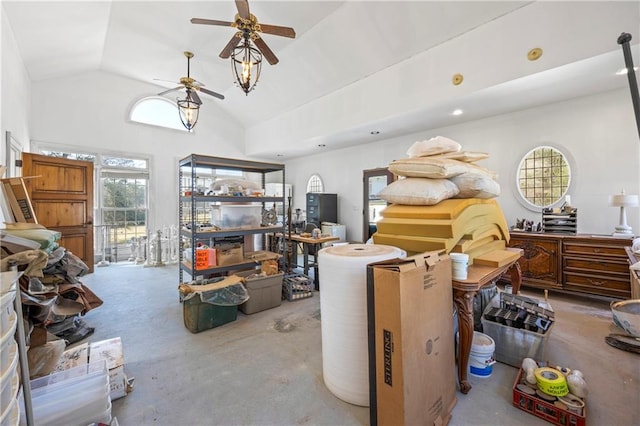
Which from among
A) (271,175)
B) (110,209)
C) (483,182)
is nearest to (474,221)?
(483,182)

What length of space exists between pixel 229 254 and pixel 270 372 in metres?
1.82

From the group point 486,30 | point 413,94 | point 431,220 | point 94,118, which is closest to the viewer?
point 431,220

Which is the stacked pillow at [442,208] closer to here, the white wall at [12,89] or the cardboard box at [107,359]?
the cardboard box at [107,359]

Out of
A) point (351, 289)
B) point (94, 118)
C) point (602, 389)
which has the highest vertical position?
point (94, 118)

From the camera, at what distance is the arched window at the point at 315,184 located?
26.2 feet

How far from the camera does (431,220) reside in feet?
6.37

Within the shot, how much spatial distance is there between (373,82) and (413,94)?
0.88 m

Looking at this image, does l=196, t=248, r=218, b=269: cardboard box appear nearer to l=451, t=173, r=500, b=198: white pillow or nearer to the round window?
l=451, t=173, r=500, b=198: white pillow

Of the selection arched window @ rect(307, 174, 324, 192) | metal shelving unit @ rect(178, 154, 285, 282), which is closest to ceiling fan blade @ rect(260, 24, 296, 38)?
metal shelving unit @ rect(178, 154, 285, 282)

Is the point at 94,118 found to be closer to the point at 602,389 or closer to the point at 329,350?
the point at 329,350

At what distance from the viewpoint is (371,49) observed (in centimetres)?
427

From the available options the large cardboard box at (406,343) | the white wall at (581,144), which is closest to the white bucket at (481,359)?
the large cardboard box at (406,343)

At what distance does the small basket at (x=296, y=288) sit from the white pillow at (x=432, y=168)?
7.28ft

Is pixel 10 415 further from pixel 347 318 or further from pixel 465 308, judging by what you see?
pixel 465 308
